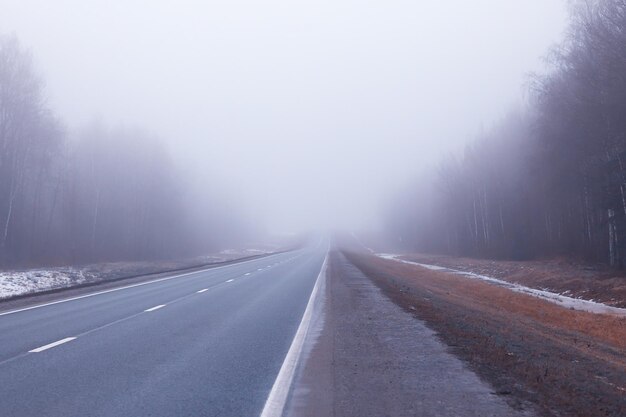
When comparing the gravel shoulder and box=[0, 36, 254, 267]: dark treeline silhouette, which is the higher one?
box=[0, 36, 254, 267]: dark treeline silhouette

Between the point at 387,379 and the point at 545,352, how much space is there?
3.72 meters

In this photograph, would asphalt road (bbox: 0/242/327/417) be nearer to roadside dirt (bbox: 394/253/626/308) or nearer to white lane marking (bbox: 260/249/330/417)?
white lane marking (bbox: 260/249/330/417)

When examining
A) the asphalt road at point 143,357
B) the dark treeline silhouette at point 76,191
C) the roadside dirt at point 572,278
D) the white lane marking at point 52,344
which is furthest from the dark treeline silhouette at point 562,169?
the dark treeline silhouette at point 76,191

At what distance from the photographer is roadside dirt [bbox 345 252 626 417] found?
6.86m

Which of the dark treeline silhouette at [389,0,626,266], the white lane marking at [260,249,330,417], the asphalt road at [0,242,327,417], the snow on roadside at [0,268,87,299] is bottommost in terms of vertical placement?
the white lane marking at [260,249,330,417]

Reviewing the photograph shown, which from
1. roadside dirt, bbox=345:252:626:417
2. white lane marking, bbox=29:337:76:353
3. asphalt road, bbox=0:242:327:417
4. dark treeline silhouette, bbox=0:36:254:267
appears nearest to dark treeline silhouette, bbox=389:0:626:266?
roadside dirt, bbox=345:252:626:417

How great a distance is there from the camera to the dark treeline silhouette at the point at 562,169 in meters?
27.6

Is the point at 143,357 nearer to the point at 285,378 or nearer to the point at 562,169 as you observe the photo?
the point at 285,378

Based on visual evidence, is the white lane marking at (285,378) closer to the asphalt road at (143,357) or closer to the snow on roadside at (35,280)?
the asphalt road at (143,357)

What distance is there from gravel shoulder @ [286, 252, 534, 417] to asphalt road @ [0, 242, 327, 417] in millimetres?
630

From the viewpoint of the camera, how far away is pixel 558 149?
113 feet

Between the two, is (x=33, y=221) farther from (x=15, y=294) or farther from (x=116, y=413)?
(x=116, y=413)

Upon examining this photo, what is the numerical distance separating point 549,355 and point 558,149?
27.0 m

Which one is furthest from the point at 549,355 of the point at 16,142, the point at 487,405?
the point at 16,142
